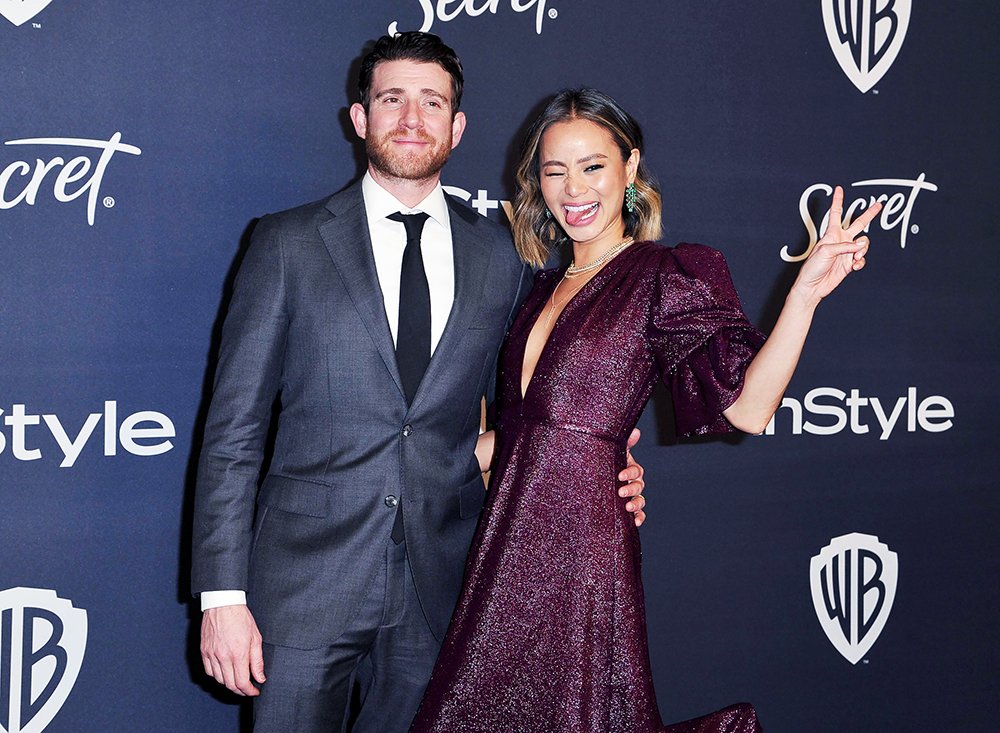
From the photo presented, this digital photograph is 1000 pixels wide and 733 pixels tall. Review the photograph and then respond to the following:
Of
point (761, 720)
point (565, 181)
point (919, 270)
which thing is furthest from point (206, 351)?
point (919, 270)

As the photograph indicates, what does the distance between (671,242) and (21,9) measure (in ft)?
5.92

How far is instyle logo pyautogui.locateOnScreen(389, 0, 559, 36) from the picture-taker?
2.56 metres

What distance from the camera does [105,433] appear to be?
2.37 m

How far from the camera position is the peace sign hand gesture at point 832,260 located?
5.55ft

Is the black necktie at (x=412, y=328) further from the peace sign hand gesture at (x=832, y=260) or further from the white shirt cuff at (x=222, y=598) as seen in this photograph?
the peace sign hand gesture at (x=832, y=260)

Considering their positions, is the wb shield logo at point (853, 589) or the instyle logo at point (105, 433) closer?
the instyle logo at point (105, 433)

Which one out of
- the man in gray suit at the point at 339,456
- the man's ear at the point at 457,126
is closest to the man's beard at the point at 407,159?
the man in gray suit at the point at 339,456

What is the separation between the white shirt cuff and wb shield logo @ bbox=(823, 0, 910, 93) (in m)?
2.42

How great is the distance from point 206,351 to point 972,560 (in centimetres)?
254

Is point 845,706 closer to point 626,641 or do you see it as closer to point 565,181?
point 626,641

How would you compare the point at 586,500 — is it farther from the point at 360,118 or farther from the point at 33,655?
the point at 33,655

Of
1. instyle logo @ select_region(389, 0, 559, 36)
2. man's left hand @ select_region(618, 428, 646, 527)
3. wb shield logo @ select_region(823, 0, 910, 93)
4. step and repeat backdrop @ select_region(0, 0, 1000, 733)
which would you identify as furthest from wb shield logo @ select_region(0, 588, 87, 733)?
wb shield logo @ select_region(823, 0, 910, 93)

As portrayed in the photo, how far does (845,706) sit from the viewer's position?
3062 millimetres

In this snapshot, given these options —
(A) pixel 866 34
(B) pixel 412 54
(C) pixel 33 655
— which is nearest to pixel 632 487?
(B) pixel 412 54
